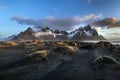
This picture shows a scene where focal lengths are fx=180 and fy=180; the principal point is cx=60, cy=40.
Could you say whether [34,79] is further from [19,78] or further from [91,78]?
[91,78]

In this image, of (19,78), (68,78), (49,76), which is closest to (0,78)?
(19,78)

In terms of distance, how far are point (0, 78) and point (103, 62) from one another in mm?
14711

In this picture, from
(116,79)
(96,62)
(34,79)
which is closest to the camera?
(34,79)

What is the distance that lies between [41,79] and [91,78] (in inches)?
178

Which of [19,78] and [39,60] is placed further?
[39,60]

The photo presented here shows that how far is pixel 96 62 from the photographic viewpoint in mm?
25094

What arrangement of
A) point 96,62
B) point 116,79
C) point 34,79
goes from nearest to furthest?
point 34,79
point 116,79
point 96,62

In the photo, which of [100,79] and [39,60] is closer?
[100,79]

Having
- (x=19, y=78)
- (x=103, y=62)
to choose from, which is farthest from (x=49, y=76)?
(x=103, y=62)

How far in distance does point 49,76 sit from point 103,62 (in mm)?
11228

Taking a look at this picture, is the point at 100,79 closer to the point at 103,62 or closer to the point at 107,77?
the point at 107,77

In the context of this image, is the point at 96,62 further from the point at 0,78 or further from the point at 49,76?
the point at 0,78

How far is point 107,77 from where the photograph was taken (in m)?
17.0

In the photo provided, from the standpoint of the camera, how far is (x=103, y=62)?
2531 centimetres
